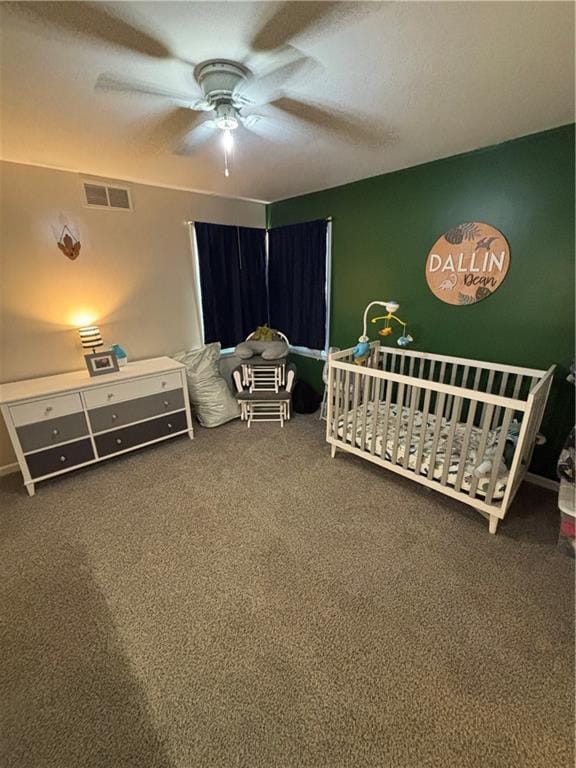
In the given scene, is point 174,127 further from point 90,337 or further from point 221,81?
point 90,337

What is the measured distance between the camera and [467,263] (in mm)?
2328

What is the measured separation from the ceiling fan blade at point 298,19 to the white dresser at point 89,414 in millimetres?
2227

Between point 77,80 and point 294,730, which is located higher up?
point 77,80

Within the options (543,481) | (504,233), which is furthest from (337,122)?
(543,481)

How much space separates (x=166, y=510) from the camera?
6.82 feet

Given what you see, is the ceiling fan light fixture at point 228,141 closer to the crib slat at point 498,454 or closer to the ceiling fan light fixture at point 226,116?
the ceiling fan light fixture at point 226,116

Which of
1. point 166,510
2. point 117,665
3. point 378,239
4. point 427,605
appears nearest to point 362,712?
point 427,605

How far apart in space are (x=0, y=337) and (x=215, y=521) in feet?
6.99

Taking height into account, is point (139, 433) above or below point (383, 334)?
below

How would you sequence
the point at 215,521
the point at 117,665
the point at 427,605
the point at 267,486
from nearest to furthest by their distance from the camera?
the point at 117,665 < the point at 427,605 < the point at 215,521 < the point at 267,486

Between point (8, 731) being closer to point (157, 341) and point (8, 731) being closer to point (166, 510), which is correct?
point (166, 510)

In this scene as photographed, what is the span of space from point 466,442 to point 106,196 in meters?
3.29

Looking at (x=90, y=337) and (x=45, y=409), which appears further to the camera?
(x=90, y=337)

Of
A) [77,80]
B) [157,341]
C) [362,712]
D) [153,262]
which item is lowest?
[362,712]
